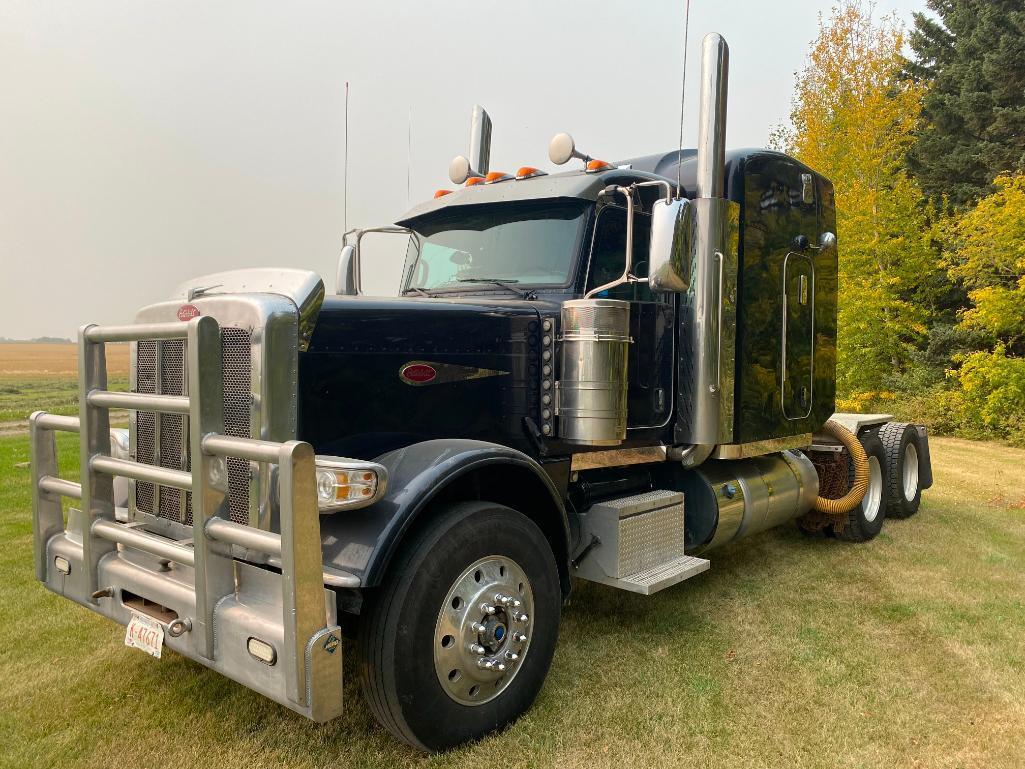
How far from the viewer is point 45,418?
3402mm

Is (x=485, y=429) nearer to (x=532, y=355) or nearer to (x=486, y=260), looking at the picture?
(x=532, y=355)

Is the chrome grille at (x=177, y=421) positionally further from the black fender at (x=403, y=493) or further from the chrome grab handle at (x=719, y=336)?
the chrome grab handle at (x=719, y=336)

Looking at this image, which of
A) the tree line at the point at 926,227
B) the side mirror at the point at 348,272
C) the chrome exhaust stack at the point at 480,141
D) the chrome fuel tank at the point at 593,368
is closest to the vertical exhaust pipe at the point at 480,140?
the chrome exhaust stack at the point at 480,141

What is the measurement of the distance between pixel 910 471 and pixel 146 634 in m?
7.33

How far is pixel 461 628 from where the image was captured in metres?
2.95

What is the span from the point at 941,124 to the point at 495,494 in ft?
78.4

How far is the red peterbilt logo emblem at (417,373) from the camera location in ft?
11.0

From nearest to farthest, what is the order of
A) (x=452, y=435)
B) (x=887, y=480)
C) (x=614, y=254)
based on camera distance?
(x=452, y=435)
(x=614, y=254)
(x=887, y=480)

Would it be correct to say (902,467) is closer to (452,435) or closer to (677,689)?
(677,689)

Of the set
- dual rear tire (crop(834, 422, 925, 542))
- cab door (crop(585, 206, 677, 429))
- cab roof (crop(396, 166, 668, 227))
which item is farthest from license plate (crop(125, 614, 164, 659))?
dual rear tire (crop(834, 422, 925, 542))

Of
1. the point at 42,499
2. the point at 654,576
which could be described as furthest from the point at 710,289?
the point at 42,499

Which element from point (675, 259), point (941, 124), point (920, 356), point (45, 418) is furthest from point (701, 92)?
point (941, 124)

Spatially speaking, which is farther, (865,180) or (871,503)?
(865,180)

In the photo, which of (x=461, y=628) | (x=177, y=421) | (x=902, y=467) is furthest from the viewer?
(x=902, y=467)
